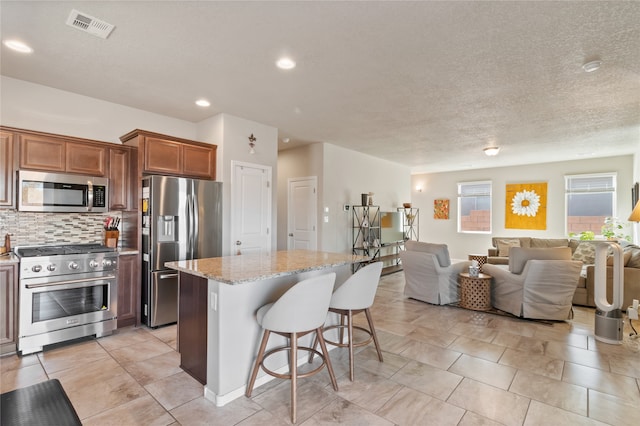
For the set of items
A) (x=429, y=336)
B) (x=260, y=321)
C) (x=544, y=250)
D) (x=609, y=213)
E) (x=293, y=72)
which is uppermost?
(x=293, y=72)

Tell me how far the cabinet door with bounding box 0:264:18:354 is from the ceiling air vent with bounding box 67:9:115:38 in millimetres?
2180

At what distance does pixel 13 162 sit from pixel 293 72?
283 cm

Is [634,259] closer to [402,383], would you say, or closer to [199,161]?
[402,383]

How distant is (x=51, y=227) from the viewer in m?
3.58

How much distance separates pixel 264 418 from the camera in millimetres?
2061

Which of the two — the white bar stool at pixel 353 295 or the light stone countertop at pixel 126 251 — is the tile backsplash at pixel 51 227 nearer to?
the light stone countertop at pixel 126 251

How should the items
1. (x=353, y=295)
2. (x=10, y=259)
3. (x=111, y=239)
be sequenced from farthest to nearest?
(x=111, y=239), (x=10, y=259), (x=353, y=295)

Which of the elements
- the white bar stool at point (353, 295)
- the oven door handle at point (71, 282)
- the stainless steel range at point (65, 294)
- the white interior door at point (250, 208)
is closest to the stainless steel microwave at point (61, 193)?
the stainless steel range at point (65, 294)

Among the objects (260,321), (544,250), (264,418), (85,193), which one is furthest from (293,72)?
(544,250)

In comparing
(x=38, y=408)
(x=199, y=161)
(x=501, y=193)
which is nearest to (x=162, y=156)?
(x=199, y=161)

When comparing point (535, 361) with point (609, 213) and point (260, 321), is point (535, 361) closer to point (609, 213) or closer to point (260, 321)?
point (260, 321)

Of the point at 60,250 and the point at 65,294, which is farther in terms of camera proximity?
the point at 60,250

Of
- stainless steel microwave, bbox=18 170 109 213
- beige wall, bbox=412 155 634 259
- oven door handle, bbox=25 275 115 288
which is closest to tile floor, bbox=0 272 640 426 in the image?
oven door handle, bbox=25 275 115 288

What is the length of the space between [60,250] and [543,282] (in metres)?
5.44
